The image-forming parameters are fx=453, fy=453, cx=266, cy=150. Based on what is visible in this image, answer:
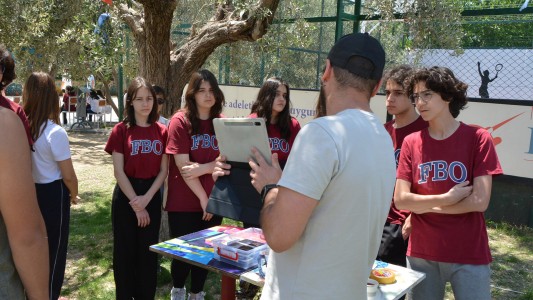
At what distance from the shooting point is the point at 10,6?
465cm

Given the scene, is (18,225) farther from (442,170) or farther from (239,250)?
(442,170)

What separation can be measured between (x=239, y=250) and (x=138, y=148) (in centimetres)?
139

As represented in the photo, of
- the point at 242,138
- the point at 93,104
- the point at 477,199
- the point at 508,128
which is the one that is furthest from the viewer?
the point at 93,104

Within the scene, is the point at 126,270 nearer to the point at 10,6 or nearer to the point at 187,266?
the point at 187,266

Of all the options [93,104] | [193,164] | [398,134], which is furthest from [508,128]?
[93,104]

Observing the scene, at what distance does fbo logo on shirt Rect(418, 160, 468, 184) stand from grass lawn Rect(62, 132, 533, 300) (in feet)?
6.86

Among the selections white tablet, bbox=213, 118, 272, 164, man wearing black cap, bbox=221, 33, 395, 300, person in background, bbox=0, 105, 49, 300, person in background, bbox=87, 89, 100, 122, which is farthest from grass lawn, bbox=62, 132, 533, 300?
person in background, bbox=87, 89, 100, 122

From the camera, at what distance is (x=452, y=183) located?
96.0 inches

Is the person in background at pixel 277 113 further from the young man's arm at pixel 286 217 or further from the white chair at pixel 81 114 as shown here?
the white chair at pixel 81 114

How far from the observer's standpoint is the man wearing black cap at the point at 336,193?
1403 mm

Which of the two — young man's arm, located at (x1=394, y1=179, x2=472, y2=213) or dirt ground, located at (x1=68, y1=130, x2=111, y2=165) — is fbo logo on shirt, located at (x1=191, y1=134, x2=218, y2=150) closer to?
young man's arm, located at (x1=394, y1=179, x2=472, y2=213)

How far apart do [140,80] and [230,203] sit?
1.67 m

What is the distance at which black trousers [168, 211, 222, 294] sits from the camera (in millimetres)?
3463

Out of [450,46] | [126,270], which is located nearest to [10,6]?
[126,270]
